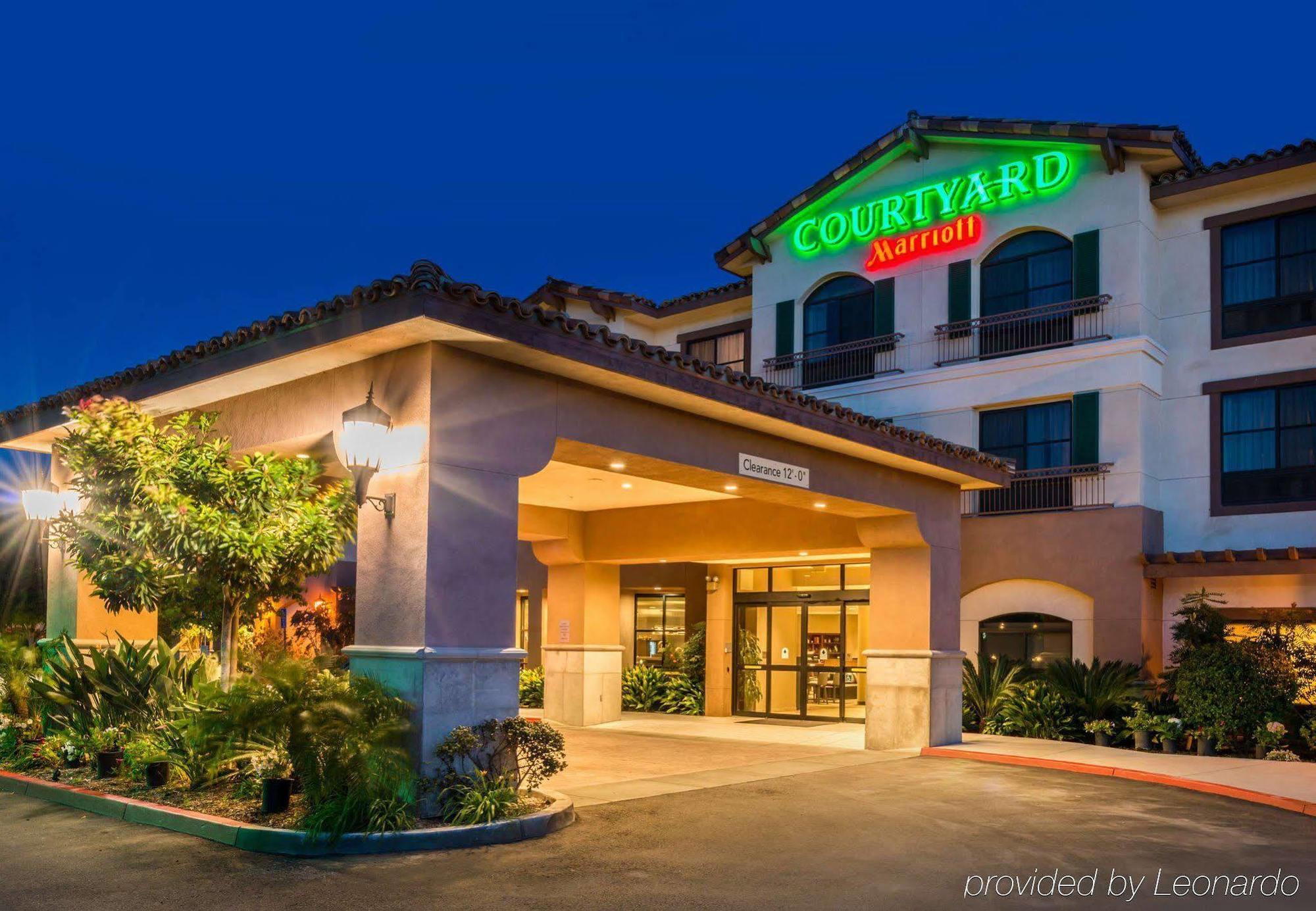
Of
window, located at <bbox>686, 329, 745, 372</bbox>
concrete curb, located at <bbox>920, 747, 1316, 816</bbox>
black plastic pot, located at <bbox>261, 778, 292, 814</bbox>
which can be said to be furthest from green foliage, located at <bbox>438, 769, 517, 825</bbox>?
window, located at <bbox>686, 329, 745, 372</bbox>

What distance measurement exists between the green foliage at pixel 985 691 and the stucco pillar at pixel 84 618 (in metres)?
12.8

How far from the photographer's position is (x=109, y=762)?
11891 mm

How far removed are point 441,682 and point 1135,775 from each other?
9.12 m

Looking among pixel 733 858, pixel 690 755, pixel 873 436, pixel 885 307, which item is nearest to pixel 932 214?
pixel 885 307

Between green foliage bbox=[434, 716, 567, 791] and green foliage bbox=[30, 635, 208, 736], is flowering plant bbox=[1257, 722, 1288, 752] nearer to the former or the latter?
green foliage bbox=[434, 716, 567, 791]

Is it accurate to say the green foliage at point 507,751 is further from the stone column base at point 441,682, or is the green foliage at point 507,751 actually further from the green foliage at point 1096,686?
the green foliage at point 1096,686

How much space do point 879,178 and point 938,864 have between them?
62.0 ft

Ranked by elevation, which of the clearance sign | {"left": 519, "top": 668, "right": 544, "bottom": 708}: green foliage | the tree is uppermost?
the clearance sign

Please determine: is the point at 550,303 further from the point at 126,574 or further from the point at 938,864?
the point at 938,864

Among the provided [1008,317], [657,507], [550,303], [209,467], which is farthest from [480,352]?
[550,303]

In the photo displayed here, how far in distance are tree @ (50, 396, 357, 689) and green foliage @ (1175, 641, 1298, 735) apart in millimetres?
12483

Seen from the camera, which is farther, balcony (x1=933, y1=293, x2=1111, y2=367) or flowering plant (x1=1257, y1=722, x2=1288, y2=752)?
balcony (x1=933, y1=293, x2=1111, y2=367)

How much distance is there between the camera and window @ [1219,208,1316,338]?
20.6 m

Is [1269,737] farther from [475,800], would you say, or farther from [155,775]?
[155,775]
